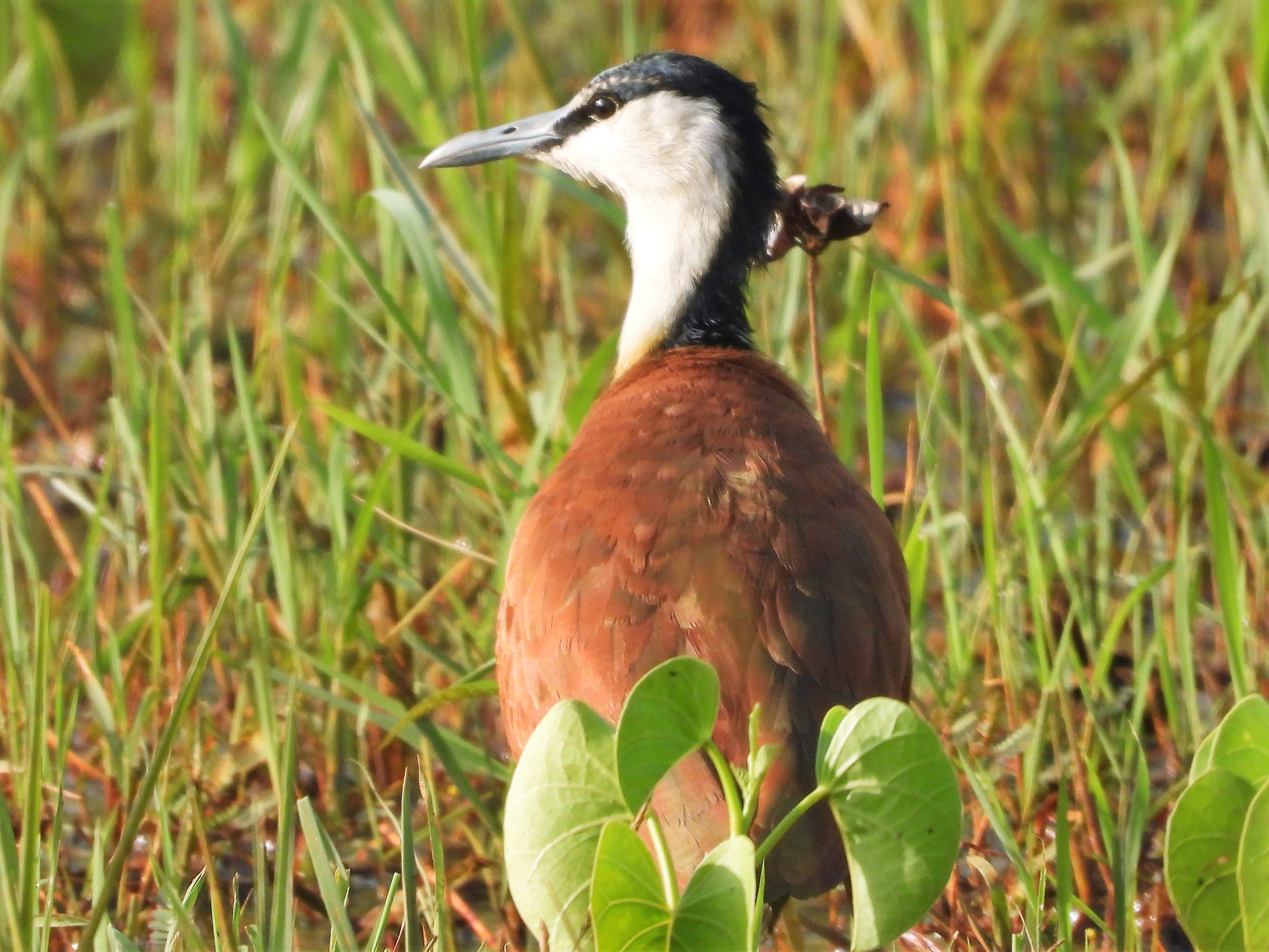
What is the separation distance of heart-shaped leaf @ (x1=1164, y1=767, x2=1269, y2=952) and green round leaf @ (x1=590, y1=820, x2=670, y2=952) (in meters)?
0.60

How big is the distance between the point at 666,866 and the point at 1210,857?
665mm

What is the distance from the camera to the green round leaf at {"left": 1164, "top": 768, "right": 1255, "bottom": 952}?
6.43 ft

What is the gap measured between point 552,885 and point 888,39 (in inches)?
135

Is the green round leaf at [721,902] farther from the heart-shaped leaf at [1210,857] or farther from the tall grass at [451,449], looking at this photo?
the heart-shaped leaf at [1210,857]

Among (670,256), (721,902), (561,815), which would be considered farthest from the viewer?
(670,256)

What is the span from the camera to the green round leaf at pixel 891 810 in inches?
71.2

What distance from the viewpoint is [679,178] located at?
2.88 m

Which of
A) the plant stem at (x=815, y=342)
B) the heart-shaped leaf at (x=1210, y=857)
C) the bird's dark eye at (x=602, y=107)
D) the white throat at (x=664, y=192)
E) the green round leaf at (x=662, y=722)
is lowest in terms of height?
the heart-shaped leaf at (x=1210, y=857)

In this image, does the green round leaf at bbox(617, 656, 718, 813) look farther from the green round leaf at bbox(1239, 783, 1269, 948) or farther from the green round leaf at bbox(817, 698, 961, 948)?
the green round leaf at bbox(1239, 783, 1269, 948)

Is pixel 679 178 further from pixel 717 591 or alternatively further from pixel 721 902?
pixel 721 902

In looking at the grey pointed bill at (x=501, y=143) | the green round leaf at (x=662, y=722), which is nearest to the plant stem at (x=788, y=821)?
the green round leaf at (x=662, y=722)

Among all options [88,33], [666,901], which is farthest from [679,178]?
[88,33]

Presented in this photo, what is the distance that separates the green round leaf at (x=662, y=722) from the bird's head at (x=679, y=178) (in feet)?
3.64

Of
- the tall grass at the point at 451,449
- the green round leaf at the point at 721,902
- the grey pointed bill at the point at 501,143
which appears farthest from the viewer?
the grey pointed bill at the point at 501,143
